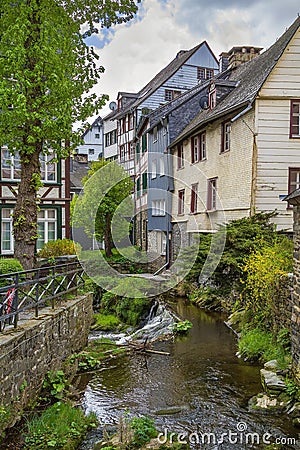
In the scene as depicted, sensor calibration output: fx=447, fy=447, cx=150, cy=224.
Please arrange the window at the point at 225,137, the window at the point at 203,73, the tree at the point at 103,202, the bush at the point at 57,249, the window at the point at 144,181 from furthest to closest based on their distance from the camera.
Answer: the window at the point at 203,73, the window at the point at 144,181, the tree at the point at 103,202, the window at the point at 225,137, the bush at the point at 57,249

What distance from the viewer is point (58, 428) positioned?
7.16m

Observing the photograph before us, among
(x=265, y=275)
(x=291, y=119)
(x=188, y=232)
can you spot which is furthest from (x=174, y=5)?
(x=265, y=275)

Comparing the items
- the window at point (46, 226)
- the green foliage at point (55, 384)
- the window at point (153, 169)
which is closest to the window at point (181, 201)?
the window at point (153, 169)

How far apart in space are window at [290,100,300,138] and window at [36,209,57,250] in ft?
35.7

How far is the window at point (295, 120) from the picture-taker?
16578 millimetres

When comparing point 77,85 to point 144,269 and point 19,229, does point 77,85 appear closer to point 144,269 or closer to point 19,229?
point 19,229

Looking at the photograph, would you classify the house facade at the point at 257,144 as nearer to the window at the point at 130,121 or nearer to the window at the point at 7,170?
the window at the point at 7,170

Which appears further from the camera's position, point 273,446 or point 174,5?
point 174,5

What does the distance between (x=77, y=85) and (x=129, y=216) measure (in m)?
19.1

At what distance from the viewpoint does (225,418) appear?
7.94m

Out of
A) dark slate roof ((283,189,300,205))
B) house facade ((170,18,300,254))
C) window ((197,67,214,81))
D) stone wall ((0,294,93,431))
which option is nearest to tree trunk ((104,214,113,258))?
house facade ((170,18,300,254))

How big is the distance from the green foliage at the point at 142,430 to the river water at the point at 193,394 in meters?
0.26

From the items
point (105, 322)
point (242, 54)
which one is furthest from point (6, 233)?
point (242, 54)

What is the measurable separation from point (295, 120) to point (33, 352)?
42.4ft
